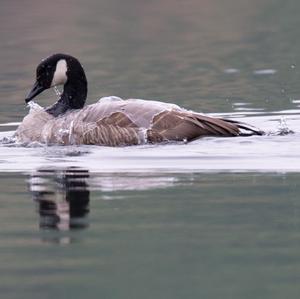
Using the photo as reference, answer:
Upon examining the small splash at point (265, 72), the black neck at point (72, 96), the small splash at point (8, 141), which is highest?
the small splash at point (265, 72)

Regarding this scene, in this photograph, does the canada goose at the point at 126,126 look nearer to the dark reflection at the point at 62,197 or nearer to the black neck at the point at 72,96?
the black neck at the point at 72,96

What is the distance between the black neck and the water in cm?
77

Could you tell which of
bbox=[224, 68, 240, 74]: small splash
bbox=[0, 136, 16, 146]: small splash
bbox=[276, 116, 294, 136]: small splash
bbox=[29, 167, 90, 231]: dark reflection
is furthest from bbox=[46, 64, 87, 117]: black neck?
bbox=[224, 68, 240, 74]: small splash

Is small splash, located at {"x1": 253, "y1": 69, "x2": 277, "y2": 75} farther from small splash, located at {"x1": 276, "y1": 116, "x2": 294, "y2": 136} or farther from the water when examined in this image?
small splash, located at {"x1": 276, "y1": 116, "x2": 294, "y2": 136}

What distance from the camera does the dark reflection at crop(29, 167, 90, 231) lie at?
34.0ft

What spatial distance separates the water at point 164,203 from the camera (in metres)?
8.45

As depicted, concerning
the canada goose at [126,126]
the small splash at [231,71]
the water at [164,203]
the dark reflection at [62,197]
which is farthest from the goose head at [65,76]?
the small splash at [231,71]

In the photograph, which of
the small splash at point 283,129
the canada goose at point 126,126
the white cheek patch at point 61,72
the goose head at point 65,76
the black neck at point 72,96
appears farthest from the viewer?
the white cheek patch at point 61,72

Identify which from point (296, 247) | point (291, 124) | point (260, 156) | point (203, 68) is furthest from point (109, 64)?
point (296, 247)

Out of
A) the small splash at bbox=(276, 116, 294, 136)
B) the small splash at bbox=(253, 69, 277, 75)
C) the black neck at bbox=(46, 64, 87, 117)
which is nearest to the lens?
the small splash at bbox=(276, 116, 294, 136)

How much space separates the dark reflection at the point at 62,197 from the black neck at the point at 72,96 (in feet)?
8.35

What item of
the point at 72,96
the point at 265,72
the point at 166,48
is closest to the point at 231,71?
the point at 265,72

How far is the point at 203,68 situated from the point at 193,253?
1554cm

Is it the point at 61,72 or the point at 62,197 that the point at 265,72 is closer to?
the point at 61,72
